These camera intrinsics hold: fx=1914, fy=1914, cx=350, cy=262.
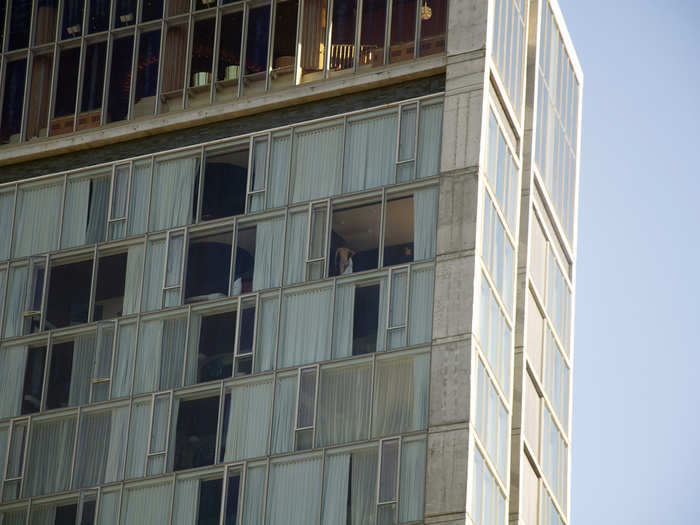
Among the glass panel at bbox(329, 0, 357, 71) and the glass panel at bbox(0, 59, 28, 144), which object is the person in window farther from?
the glass panel at bbox(0, 59, 28, 144)

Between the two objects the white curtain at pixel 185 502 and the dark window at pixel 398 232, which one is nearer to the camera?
the white curtain at pixel 185 502

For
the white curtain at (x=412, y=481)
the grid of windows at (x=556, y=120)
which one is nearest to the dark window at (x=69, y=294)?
the white curtain at (x=412, y=481)

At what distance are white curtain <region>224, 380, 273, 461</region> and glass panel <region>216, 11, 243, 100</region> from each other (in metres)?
10.1

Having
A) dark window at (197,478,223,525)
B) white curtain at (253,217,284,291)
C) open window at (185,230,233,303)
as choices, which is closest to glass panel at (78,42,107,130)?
open window at (185,230,233,303)

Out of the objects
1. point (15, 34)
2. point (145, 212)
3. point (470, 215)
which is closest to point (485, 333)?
point (470, 215)

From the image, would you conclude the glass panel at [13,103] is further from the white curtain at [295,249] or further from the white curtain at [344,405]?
the white curtain at [344,405]

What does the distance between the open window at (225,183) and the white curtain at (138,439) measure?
20.1 feet

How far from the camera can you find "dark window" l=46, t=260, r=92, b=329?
58.1 metres

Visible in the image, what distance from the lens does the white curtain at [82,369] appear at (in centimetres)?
5681

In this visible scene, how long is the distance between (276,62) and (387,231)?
294 inches

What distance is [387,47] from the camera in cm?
5728

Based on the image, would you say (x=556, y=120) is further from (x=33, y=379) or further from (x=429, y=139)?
(x=33, y=379)

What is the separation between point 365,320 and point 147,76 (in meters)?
12.1

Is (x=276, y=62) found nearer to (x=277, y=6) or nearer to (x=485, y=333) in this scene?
(x=277, y=6)
